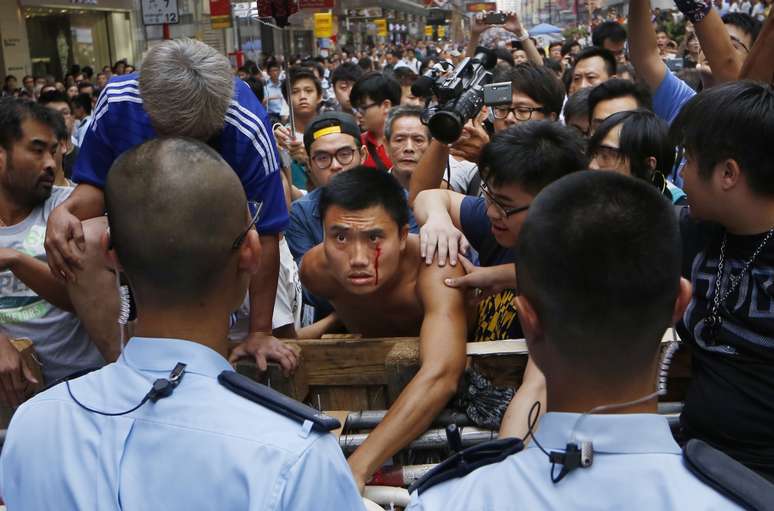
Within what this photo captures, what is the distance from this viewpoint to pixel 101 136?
3.04m

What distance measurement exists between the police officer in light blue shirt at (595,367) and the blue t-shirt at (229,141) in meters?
1.70

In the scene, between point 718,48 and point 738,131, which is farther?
point 718,48

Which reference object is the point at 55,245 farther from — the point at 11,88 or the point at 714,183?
the point at 11,88

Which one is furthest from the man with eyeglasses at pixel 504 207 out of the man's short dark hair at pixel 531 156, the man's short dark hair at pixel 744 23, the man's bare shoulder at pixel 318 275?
the man's short dark hair at pixel 744 23

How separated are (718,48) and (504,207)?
1411 mm

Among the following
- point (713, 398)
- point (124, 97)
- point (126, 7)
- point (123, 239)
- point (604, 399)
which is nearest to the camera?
point (604, 399)

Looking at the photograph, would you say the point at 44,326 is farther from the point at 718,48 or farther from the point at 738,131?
the point at 718,48

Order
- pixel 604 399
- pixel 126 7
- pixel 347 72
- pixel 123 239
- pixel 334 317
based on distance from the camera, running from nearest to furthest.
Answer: pixel 604 399
pixel 123 239
pixel 334 317
pixel 347 72
pixel 126 7

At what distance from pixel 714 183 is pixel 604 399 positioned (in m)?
0.93

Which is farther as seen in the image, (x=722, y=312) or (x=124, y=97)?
(x=124, y=97)

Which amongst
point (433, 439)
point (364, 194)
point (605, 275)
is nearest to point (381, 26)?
point (364, 194)

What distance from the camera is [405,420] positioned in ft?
7.74

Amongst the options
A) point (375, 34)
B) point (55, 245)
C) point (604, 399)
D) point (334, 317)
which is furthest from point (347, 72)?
point (375, 34)

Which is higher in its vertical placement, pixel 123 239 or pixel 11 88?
pixel 123 239
